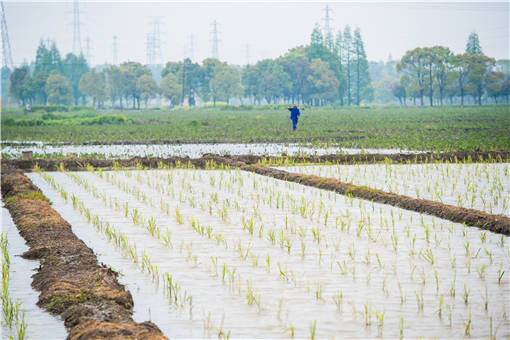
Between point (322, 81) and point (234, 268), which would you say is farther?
point (322, 81)

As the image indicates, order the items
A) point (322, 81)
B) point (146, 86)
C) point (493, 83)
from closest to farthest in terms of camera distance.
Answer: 1. point (493, 83)
2. point (322, 81)
3. point (146, 86)

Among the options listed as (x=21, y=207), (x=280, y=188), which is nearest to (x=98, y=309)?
(x=21, y=207)

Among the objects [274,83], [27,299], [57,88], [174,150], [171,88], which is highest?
[274,83]

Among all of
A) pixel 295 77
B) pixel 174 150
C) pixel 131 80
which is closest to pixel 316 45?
pixel 295 77

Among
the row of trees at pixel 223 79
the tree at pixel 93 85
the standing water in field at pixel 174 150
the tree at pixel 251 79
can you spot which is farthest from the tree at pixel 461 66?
the standing water in field at pixel 174 150

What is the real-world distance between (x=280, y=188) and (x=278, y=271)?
6915 millimetres

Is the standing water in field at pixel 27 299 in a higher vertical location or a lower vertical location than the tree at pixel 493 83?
lower

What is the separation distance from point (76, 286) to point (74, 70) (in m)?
139

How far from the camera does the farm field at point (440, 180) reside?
11523mm

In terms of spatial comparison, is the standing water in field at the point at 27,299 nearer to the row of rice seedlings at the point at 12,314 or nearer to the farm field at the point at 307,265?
the row of rice seedlings at the point at 12,314

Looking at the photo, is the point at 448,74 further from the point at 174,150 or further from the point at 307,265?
the point at 307,265

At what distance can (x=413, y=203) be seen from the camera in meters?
11.1

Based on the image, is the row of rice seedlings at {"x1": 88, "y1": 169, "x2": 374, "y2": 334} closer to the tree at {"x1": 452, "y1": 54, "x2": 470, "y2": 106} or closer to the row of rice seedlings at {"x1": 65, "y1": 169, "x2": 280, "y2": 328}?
the row of rice seedlings at {"x1": 65, "y1": 169, "x2": 280, "y2": 328}

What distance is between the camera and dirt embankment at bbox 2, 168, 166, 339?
5.13 meters
